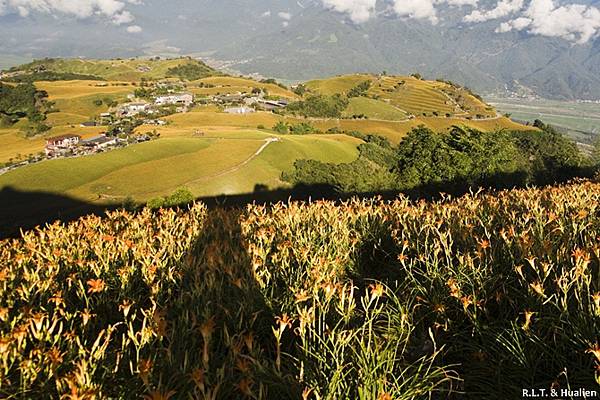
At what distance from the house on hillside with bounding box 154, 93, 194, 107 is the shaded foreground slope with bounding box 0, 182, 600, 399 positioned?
149411 mm

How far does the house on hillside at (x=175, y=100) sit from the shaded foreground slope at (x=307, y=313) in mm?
149411

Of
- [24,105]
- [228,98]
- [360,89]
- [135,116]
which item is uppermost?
[360,89]

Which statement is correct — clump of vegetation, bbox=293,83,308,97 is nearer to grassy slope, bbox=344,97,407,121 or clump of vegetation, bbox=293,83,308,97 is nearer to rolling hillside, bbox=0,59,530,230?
Answer: rolling hillside, bbox=0,59,530,230

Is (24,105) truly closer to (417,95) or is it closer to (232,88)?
(232,88)

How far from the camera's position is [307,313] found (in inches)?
102

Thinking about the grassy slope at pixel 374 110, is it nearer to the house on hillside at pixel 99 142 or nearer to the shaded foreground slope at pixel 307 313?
the house on hillside at pixel 99 142

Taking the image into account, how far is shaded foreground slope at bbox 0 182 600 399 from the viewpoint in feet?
7.52

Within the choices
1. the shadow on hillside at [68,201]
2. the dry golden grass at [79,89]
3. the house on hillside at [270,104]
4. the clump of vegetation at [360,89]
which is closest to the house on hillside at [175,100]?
the dry golden grass at [79,89]

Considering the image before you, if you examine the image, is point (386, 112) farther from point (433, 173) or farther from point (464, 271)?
point (464, 271)

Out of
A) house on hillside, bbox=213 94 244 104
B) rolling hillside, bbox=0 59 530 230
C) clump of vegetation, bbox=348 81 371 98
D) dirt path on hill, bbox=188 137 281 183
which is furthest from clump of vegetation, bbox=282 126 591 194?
clump of vegetation, bbox=348 81 371 98

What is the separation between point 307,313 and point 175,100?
15888cm

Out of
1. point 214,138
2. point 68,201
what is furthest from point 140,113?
point 68,201

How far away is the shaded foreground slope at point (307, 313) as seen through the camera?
2.29 m

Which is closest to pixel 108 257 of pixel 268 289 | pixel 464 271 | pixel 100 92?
pixel 268 289
